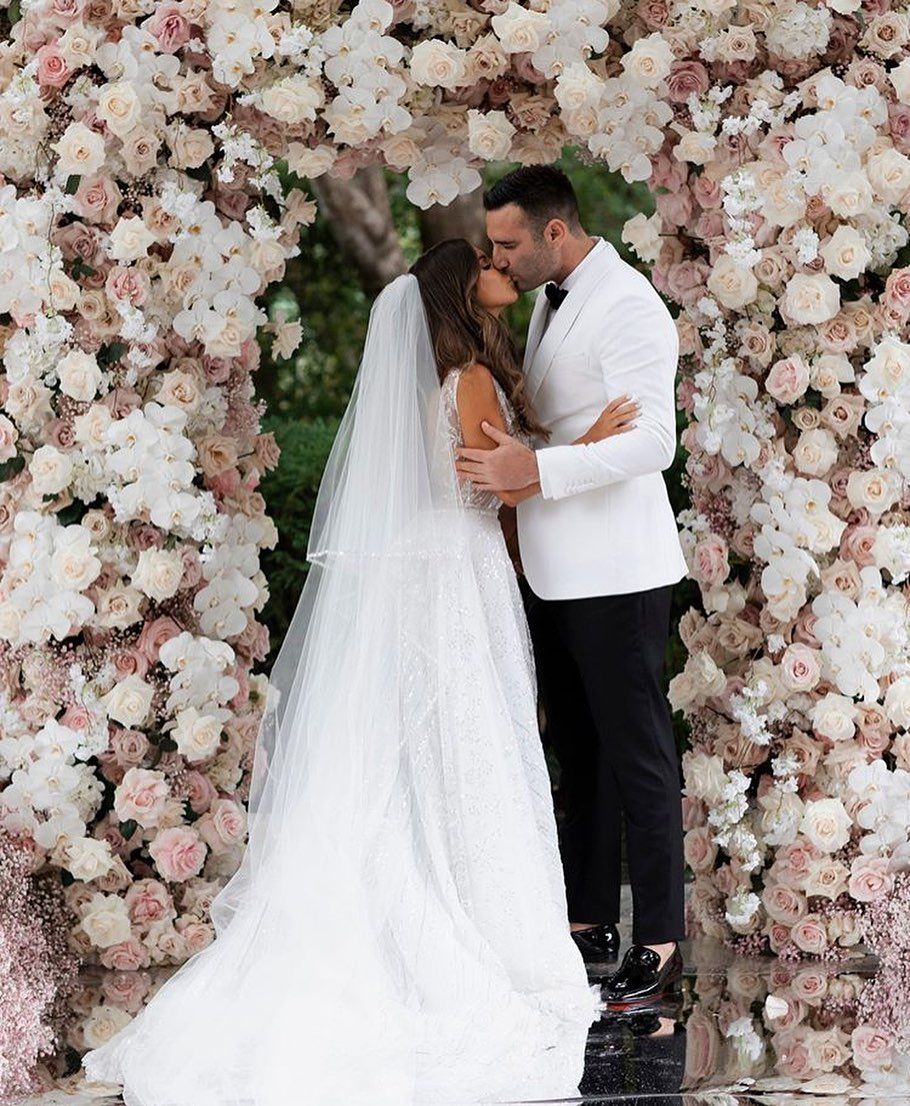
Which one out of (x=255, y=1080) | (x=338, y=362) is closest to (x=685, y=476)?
(x=255, y=1080)

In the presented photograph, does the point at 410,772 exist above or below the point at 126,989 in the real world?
above

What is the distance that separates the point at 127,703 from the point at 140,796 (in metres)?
0.26

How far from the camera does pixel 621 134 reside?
432 cm

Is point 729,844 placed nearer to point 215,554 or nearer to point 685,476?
point 685,476

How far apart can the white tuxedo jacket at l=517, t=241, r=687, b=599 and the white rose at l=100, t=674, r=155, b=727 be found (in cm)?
112

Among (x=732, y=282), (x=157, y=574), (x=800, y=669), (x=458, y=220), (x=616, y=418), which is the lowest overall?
(x=800, y=669)

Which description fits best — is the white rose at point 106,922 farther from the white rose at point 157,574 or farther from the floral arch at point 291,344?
the white rose at point 157,574

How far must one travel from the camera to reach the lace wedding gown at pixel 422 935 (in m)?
3.48

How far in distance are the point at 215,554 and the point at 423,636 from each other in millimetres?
783

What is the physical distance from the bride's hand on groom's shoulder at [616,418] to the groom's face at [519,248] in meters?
0.43

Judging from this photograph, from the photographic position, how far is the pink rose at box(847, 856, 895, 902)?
14.4 ft

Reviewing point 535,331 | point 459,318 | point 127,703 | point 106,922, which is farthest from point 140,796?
point 535,331

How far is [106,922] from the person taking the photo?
14.6 feet

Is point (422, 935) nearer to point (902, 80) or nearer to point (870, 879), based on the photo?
point (870, 879)
